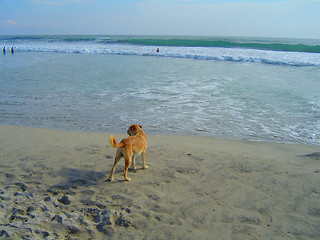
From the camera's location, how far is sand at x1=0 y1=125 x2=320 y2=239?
9.70 ft

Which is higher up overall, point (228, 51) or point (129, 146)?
point (228, 51)

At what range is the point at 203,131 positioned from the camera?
21.9ft

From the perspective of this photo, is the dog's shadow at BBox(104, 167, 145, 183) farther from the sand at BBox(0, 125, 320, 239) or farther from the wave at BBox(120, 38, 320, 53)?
the wave at BBox(120, 38, 320, 53)

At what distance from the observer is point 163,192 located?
380cm

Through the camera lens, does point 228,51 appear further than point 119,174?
Yes

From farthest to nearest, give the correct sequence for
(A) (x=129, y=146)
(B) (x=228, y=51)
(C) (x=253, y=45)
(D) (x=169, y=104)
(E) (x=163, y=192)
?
(C) (x=253, y=45)
(B) (x=228, y=51)
(D) (x=169, y=104)
(A) (x=129, y=146)
(E) (x=163, y=192)

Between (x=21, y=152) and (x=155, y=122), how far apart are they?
3463 millimetres

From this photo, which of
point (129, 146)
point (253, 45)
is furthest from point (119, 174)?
point (253, 45)

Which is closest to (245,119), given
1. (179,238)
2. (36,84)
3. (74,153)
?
(74,153)

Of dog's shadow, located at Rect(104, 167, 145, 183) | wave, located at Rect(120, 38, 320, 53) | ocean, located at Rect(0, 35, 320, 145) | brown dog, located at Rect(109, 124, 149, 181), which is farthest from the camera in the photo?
wave, located at Rect(120, 38, 320, 53)

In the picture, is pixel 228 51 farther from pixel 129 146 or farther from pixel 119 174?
pixel 129 146

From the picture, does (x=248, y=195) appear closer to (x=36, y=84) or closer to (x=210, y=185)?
(x=210, y=185)

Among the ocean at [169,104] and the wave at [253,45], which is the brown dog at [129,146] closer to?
the ocean at [169,104]

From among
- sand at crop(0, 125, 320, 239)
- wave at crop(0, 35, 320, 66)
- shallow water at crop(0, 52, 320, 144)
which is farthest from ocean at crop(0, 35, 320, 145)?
wave at crop(0, 35, 320, 66)
